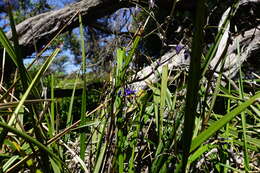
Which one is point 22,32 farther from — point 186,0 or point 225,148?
point 225,148

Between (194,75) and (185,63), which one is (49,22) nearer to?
(185,63)

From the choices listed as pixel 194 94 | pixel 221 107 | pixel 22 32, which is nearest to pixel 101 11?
pixel 22 32

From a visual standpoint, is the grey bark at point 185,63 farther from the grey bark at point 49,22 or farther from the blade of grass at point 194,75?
the grey bark at point 49,22

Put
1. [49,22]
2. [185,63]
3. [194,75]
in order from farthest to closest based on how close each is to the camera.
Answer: [49,22]
[185,63]
[194,75]

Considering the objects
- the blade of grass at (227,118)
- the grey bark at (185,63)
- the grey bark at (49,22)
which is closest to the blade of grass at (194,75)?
the blade of grass at (227,118)

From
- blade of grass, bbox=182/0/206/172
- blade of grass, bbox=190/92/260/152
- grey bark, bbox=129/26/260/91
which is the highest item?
blade of grass, bbox=182/0/206/172

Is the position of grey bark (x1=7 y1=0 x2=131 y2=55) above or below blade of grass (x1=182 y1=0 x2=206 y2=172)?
below

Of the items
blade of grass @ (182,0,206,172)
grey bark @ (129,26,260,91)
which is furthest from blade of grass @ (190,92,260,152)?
grey bark @ (129,26,260,91)

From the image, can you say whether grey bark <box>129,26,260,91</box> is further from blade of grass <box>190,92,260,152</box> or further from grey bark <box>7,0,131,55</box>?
grey bark <box>7,0,131,55</box>

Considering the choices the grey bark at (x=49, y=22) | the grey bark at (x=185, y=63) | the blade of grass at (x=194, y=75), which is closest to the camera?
the blade of grass at (x=194, y=75)

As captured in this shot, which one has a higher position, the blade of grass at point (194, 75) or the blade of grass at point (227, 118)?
the blade of grass at point (194, 75)

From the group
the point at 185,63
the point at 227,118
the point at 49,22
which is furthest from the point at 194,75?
the point at 49,22

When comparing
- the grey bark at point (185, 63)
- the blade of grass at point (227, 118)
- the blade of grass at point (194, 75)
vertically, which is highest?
the blade of grass at point (194, 75)

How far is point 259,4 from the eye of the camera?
2.31 m
